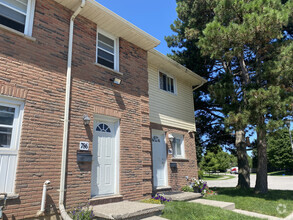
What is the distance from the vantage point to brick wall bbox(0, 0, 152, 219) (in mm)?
4590

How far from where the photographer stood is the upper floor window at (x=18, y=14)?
5.00 metres

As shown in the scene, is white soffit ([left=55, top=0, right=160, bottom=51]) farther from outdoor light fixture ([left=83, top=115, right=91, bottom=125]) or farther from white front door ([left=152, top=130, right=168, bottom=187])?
white front door ([left=152, top=130, right=168, bottom=187])

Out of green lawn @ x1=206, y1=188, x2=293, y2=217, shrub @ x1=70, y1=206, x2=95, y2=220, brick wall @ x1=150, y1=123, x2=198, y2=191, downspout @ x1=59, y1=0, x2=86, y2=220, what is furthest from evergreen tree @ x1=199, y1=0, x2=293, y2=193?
shrub @ x1=70, y1=206, x2=95, y2=220

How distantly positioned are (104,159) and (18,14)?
4.16m

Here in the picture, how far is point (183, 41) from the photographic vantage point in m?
13.9

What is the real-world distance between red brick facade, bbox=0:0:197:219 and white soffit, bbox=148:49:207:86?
1750 mm

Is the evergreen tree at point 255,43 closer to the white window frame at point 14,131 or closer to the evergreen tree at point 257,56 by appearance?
the evergreen tree at point 257,56

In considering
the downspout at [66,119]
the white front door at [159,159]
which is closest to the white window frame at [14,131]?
the downspout at [66,119]

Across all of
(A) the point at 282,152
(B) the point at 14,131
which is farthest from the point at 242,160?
(A) the point at 282,152

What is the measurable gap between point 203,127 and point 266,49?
6.96m

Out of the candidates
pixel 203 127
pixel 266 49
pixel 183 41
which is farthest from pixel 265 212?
pixel 183 41

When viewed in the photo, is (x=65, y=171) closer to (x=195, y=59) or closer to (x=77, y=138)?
(x=77, y=138)

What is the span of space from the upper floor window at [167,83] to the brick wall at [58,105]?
2.76 m

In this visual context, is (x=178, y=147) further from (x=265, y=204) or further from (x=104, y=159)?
(x=104, y=159)
